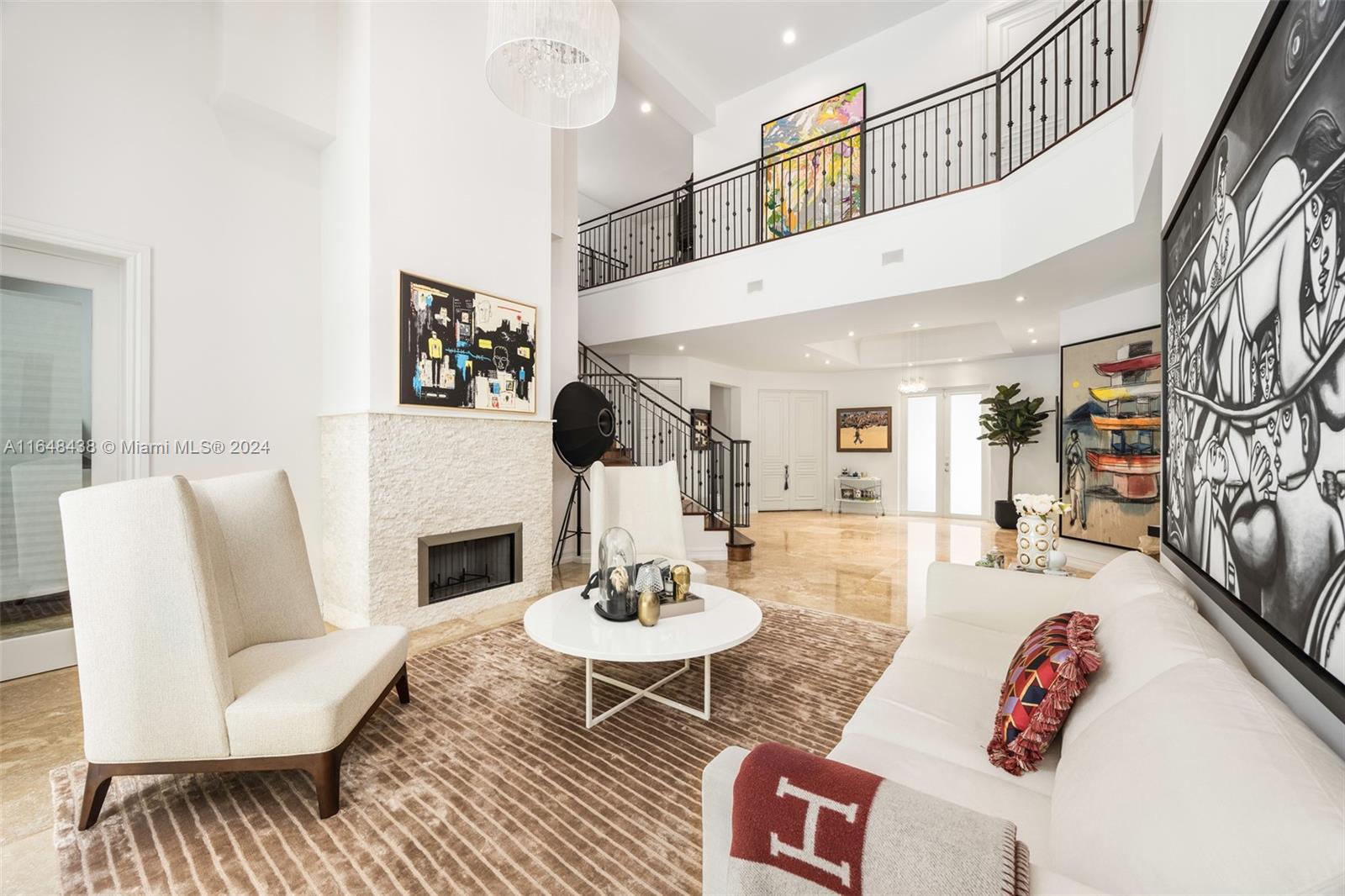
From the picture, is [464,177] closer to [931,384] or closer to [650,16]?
[650,16]

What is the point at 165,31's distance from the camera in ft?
10.5

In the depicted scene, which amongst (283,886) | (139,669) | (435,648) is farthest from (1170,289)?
(435,648)

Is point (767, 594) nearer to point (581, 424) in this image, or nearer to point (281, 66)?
point (581, 424)

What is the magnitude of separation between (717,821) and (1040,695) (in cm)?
87

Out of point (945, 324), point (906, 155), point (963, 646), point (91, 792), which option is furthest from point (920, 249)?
point (91, 792)

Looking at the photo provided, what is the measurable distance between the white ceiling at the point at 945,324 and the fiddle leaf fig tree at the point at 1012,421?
77 centimetres

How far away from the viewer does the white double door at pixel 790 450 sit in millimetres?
9852

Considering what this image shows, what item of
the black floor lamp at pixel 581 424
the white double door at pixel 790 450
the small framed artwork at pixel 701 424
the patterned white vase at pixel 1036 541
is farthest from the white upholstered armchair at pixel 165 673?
the white double door at pixel 790 450

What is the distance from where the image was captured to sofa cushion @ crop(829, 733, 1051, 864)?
44.7 inches

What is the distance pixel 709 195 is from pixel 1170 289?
20.2ft

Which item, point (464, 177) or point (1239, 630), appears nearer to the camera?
point (1239, 630)

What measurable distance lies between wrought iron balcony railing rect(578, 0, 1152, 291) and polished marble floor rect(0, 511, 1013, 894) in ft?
11.1

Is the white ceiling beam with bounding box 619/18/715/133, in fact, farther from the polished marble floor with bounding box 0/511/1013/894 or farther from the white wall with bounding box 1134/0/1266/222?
the polished marble floor with bounding box 0/511/1013/894

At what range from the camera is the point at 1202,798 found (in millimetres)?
699
